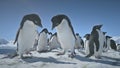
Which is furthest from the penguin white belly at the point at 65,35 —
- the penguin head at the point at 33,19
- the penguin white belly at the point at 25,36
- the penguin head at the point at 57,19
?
the penguin white belly at the point at 25,36

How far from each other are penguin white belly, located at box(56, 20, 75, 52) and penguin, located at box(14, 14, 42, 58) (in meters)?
0.93

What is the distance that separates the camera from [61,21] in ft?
28.7

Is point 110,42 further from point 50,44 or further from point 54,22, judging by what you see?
point 54,22

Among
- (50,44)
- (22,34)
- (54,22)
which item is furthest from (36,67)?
→ (50,44)

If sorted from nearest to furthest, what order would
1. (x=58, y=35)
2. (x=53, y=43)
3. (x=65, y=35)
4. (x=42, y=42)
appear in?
1. (x=65, y=35)
2. (x=58, y=35)
3. (x=42, y=42)
4. (x=53, y=43)

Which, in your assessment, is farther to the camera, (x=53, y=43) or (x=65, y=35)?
(x=53, y=43)

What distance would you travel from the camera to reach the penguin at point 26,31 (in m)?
8.27

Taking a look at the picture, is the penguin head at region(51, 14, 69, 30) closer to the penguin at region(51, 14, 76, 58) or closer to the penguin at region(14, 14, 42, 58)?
the penguin at region(51, 14, 76, 58)

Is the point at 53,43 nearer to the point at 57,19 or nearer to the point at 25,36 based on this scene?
the point at 57,19

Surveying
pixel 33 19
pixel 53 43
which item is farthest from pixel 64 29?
pixel 53 43

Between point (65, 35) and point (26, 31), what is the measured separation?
163 centimetres

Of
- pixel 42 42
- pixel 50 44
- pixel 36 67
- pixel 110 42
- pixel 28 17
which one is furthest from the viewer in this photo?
pixel 110 42

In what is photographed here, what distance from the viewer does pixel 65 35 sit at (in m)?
8.91

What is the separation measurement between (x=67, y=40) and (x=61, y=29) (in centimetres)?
53
